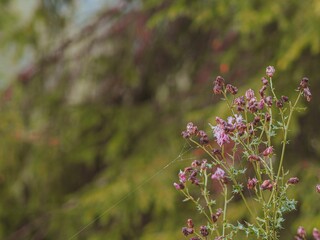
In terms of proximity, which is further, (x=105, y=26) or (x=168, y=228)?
(x=105, y=26)

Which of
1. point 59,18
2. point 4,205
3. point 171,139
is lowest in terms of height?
point 171,139

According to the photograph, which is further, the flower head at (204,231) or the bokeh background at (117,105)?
the bokeh background at (117,105)

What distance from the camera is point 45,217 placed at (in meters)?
4.71

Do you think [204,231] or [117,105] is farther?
[117,105]

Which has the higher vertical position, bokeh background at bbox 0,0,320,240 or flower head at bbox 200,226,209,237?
bokeh background at bbox 0,0,320,240

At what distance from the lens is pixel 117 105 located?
512cm

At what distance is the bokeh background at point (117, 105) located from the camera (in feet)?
13.2

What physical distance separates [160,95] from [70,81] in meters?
0.69

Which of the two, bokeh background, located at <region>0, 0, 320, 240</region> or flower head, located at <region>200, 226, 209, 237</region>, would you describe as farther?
bokeh background, located at <region>0, 0, 320, 240</region>

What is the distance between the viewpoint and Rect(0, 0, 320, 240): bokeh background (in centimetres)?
402

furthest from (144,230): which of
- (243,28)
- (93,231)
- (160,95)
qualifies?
(243,28)

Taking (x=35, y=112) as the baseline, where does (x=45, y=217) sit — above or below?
below

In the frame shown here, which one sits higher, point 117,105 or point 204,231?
point 117,105

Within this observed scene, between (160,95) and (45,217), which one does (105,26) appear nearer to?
(160,95)
